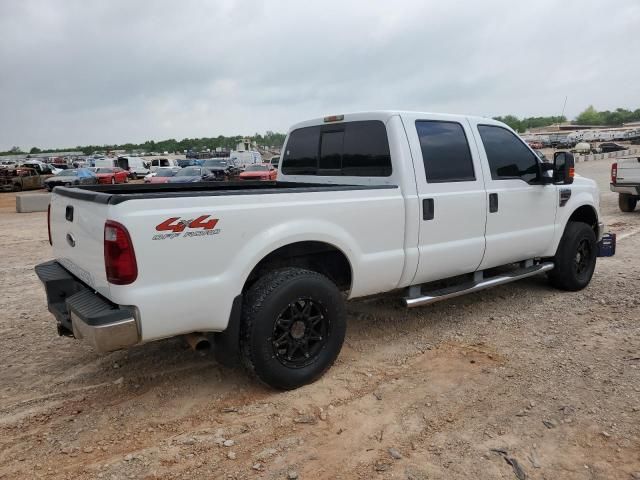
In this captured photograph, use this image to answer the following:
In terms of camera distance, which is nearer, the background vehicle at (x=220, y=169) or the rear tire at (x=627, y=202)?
the rear tire at (x=627, y=202)

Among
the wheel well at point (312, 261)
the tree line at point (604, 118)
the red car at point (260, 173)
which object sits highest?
the tree line at point (604, 118)

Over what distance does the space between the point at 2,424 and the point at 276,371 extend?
1.75 metres

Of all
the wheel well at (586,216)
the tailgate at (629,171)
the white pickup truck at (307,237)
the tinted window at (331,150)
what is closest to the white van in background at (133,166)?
the tailgate at (629,171)

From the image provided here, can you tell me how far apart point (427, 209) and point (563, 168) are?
6.02 ft

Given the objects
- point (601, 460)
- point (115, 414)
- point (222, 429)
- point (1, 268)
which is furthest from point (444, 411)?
point (1, 268)

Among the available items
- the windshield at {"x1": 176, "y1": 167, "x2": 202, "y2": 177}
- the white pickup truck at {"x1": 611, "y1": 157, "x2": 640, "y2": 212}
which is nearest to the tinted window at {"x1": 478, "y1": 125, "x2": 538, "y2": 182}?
the white pickup truck at {"x1": 611, "y1": 157, "x2": 640, "y2": 212}

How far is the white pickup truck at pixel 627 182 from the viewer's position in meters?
12.2

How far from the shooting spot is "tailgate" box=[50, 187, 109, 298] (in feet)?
9.86

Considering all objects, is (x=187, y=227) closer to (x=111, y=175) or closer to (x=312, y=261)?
(x=312, y=261)

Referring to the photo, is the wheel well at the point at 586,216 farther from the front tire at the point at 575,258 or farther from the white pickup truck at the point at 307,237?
the white pickup truck at the point at 307,237

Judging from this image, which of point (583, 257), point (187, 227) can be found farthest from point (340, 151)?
point (583, 257)

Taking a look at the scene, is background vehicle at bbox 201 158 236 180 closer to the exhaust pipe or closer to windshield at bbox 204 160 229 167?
windshield at bbox 204 160 229 167

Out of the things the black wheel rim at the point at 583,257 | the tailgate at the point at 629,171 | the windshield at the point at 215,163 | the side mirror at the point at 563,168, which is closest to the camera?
the side mirror at the point at 563,168

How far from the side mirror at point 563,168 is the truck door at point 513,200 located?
16cm
